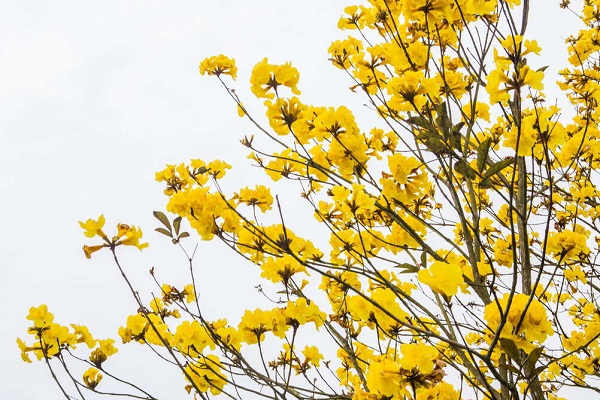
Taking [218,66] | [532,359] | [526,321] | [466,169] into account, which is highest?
[218,66]

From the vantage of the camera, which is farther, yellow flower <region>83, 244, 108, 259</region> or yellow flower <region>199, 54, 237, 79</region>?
yellow flower <region>199, 54, 237, 79</region>

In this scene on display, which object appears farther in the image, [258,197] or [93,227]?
[258,197]

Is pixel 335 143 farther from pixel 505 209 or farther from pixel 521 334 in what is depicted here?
pixel 505 209

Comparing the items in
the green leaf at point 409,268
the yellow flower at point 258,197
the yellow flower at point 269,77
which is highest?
the yellow flower at point 269,77

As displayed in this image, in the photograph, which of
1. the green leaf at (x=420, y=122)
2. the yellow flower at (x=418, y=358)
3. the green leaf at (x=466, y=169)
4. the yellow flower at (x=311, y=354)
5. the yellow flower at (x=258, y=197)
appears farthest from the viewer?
the yellow flower at (x=311, y=354)

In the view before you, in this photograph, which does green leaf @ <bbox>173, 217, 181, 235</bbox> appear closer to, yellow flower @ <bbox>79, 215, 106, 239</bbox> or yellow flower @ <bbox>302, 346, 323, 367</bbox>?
yellow flower @ <bbox>79, 215, 106, 239</bbox>

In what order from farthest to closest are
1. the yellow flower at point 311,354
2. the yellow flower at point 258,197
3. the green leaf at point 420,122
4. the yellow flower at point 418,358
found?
the yellow flower at point 311,354 → the yellow flower at point 258,197 → the green leaf at point 420,122 → the yellow flower at point 418,358

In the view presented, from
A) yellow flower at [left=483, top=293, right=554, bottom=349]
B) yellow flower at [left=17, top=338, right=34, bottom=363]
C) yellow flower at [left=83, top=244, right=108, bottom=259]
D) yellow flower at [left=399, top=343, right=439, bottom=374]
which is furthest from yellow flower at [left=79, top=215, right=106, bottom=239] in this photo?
yellow flower at [left=483, top=293, right=554, bottom=349]

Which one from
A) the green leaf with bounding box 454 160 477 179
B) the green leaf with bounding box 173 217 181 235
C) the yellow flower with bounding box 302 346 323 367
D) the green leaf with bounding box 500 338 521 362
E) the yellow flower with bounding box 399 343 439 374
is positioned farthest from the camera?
the yellow flower with bounding box 302 346 323 367

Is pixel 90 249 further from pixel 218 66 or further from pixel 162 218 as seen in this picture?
pixel 218 66

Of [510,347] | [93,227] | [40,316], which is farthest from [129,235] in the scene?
[510,347]

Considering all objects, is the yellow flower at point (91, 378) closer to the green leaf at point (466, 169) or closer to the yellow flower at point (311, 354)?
the yellow flower at point (311, 354)

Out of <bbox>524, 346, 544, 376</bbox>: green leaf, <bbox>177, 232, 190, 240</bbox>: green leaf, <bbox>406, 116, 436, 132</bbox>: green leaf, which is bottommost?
<bbox>524, 346, 544, 376</bbox>: green leaf

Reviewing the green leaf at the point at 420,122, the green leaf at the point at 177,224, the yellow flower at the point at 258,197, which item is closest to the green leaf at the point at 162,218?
the green leaf at the point at 177,224
